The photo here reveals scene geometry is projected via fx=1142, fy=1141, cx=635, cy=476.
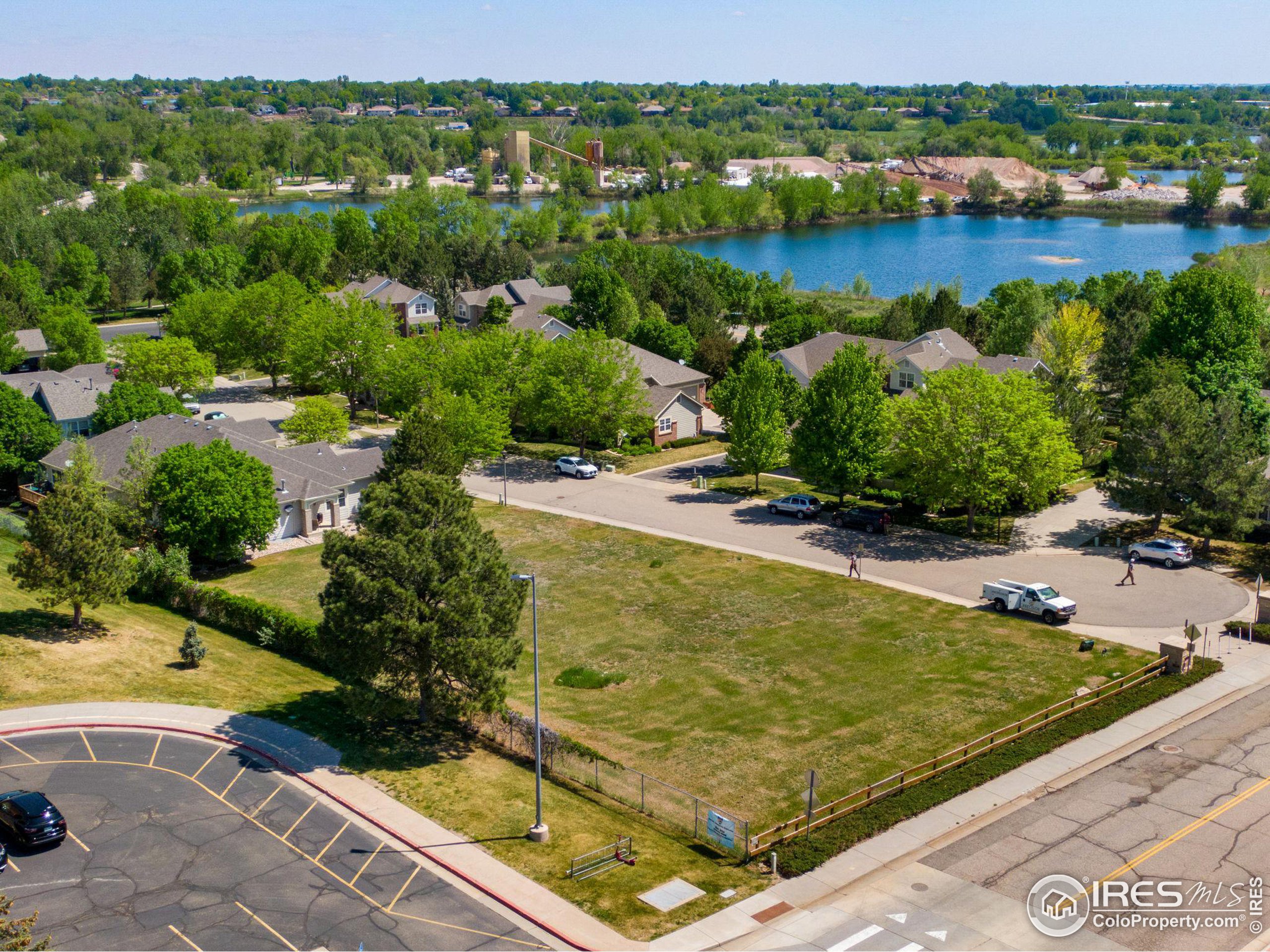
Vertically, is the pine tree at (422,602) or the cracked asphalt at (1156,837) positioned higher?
the pine tree at (422,602)

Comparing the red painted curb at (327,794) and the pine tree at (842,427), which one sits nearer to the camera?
the red painted curb at (327,794)

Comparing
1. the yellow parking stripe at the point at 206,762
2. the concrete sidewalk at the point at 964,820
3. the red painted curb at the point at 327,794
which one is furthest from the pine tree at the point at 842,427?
the yellow parking stripe at the point at 206,762

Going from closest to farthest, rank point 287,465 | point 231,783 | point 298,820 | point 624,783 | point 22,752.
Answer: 1. point 298,820
2. point 231,783
3. point 624,783
4. point 22,752
5. point 287,465

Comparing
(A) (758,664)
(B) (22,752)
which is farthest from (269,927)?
(A) (758,664)

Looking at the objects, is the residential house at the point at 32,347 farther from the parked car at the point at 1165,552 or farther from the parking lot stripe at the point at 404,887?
the parked car at the point at 1165,552

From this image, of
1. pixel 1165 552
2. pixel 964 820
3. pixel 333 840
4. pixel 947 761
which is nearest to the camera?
pixel 333 840

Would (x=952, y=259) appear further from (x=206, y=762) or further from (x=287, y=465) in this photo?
(x=206, y=762)
